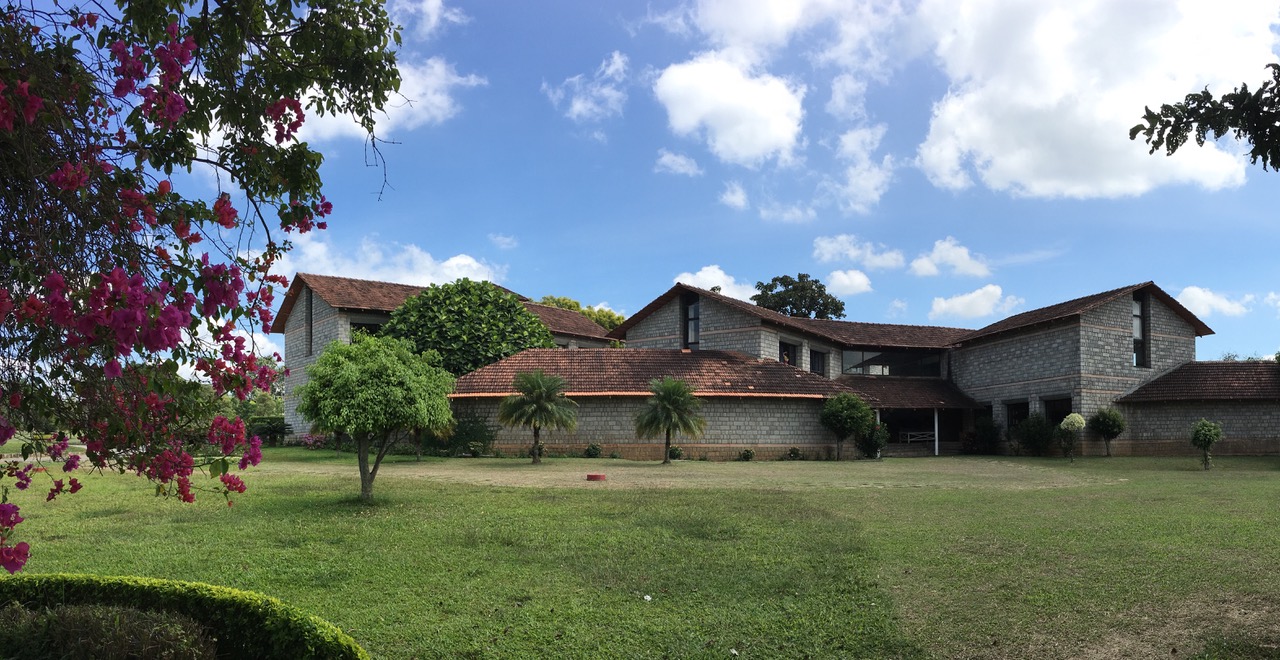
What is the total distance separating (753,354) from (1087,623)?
88.5 ft

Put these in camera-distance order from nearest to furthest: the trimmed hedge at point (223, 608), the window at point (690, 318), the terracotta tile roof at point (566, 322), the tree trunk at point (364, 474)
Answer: the trimmed hedge at point (223, 608)
the tree trunk at point (364, 474)
the window at point (690, 318)
the terracotta tile roof at point (566, 322)

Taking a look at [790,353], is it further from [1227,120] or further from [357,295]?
[1227,120]

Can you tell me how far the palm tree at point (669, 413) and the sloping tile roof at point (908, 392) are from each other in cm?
1127

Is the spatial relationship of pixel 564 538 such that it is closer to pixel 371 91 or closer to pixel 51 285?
pixel 371 91

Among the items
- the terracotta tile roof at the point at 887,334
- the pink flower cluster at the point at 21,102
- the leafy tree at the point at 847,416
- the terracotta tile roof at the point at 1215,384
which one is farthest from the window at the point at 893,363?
the pink flower cluster at the point at 21,102

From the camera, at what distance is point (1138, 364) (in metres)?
32.9

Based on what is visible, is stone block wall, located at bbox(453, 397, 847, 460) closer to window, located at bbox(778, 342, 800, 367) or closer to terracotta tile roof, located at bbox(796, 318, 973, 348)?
window, located at bbox(778, 342, 800, 367)

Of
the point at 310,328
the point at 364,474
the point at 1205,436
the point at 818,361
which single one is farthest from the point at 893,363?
the point at 364,474

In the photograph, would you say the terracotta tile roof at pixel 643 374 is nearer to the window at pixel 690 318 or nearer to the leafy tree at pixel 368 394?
the window at pixel 690 318

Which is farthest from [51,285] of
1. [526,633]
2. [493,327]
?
[493,327]

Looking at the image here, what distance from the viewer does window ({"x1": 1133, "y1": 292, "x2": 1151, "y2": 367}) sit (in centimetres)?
3288

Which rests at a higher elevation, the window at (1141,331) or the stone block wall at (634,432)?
the window at (1141,331)

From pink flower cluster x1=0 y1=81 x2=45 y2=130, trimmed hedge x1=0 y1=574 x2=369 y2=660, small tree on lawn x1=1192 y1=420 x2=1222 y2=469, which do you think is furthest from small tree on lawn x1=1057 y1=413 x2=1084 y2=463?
pink flower cluster x1=0 y1=81 x2=45 y2=130

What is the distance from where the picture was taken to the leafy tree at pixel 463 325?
32.9 meters
